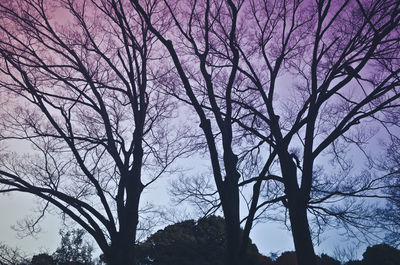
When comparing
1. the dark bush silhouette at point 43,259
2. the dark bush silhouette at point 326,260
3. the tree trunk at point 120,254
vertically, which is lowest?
the dark bush silhouette at point 326,260

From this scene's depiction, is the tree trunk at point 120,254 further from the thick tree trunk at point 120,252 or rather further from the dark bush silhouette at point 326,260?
the dark bush silhouette at point 326,260

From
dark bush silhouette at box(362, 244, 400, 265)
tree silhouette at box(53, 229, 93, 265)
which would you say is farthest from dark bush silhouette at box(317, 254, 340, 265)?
tree silhouette at box(53, 229, 93, 265)

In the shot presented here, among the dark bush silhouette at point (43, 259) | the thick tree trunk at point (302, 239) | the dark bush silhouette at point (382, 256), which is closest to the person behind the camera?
the thick tree trunk at point (302, 239)

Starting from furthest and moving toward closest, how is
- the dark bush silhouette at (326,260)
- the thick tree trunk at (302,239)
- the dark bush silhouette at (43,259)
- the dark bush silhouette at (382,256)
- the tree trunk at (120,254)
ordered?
the dark bush silhouette at (326,260), the dark bush silhouette at (43,259), the dark bush silhouette at (382,256), the thick tree trunk at (302,239), the tree trunk at (120,254)

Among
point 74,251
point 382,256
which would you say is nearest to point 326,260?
point 382,256

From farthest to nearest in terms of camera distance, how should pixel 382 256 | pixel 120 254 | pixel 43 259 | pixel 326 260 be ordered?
pixel 326 260 < pixel 43 259 < pixel 382 256 < pixel 120 254

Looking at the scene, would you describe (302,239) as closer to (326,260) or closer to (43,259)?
(43,259)

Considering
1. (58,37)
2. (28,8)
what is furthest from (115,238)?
(28,8)

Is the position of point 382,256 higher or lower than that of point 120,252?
lower

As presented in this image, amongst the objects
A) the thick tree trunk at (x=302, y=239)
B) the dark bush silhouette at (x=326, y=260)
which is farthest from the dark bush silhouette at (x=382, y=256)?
the thick tree trunk at (x=302, y=239)

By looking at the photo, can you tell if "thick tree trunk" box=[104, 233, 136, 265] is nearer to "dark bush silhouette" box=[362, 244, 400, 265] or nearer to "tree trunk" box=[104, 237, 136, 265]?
"tree trunk" box=[104, 237, 136, 265]

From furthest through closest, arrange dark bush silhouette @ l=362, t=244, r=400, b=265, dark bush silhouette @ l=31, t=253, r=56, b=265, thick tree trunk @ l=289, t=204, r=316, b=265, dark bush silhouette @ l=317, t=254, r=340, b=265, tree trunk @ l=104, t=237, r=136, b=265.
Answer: dark bush silhouette @ l=317, t=254, r=340, b=265 < dark bush silhouette @ l=31, t=253, r=56, b=265 < dark bush silhouette @ l=362, t=244, r=400, b=265 < thick tree trunk @ l=289, t=204, r=316, b=265 < tree trunk @ l=104, t=237, r=136, b=265

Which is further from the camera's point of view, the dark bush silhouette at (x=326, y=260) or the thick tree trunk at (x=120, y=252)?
the dark bush silhouette at (x=326, y=260)

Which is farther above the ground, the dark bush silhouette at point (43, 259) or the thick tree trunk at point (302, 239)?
Result: the dark bush silhouette at point (43, 259)
